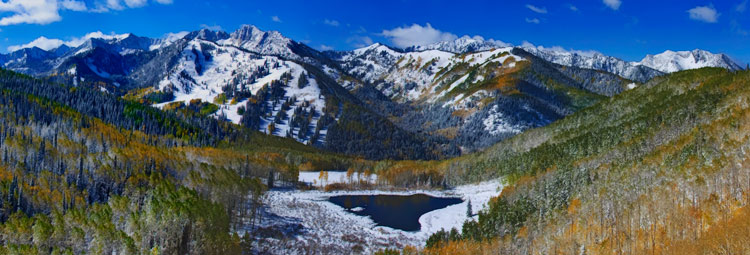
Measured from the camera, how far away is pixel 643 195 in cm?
10469

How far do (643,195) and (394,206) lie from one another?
293 ft

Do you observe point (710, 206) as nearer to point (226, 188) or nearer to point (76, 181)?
point (226, 188)

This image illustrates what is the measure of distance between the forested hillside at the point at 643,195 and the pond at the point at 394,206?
Result: 78.2 ft

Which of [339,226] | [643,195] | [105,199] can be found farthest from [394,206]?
[105,199]

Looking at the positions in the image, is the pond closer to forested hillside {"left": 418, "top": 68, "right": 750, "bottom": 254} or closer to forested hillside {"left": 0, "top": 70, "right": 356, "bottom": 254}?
forested hillside {"left": 418, "top": 68, "right": 750, "bottom": 254}

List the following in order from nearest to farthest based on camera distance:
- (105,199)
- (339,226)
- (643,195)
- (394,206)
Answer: (643,195), (339,226), (105,199), (394,206)

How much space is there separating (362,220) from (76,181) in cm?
8486

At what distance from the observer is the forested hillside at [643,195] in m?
87.6

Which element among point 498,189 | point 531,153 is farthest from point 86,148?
point 531,153

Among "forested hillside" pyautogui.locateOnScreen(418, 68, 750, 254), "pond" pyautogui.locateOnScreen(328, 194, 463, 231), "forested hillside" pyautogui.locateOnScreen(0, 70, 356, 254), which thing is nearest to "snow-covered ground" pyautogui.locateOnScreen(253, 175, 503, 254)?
"pond" pyautogui.locateOnScreen(328, 194, 463, 231)

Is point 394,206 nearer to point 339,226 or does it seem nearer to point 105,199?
point 339,226

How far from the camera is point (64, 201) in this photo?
120m

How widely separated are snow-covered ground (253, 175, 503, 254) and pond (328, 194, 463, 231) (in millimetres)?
3766

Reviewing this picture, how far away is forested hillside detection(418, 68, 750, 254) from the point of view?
8762cm
